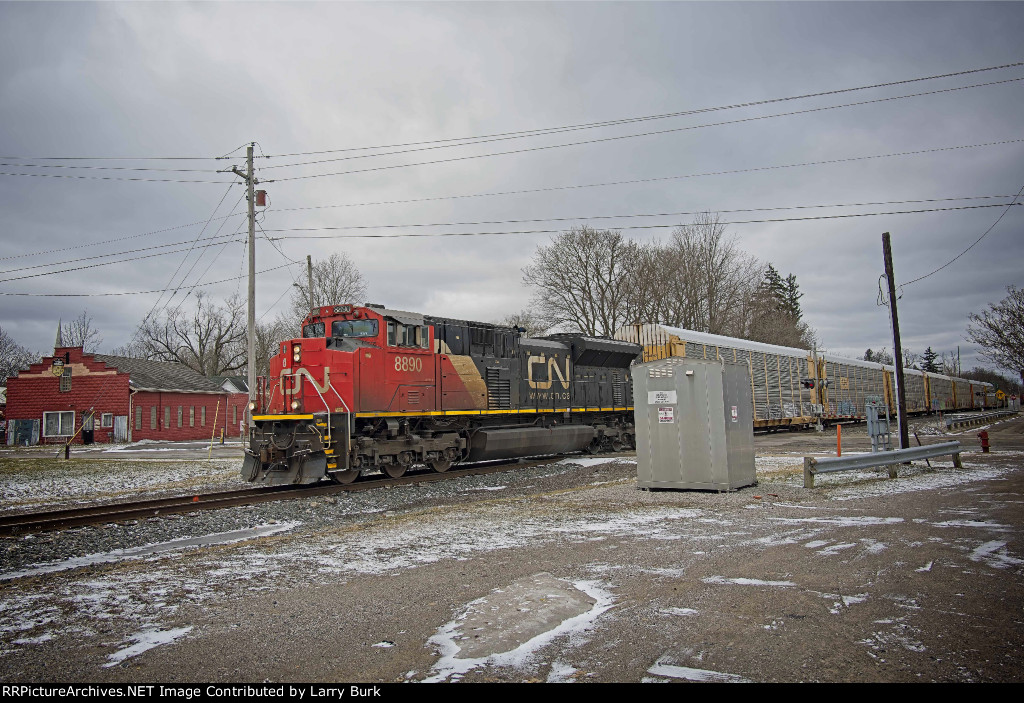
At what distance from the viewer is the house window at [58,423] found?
128ft

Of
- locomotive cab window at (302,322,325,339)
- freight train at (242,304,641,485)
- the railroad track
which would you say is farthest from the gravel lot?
locomotive cab window at (302,322,325,339)

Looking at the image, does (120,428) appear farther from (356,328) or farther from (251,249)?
(356,328)

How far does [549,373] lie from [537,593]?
1357cm

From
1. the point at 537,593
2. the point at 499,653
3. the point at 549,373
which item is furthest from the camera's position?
the point at 549,373

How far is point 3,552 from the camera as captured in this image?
7.86m

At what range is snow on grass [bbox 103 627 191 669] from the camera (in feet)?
14.1

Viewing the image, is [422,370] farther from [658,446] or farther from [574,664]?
[574,664]

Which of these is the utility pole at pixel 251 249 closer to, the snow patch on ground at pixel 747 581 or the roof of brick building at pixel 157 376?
the snow patch on ground at pixel 747 581

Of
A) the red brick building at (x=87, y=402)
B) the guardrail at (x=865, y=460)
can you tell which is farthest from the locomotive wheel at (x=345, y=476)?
the red brick building at (x=87, y=402)

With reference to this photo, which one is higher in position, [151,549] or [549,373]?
[549,373]

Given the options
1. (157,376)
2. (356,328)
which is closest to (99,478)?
(356,328)

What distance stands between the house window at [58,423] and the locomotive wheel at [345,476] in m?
33.7

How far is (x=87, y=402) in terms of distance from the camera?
A: 39062 millimetres

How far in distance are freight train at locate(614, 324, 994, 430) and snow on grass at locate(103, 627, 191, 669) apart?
19.0 meters
